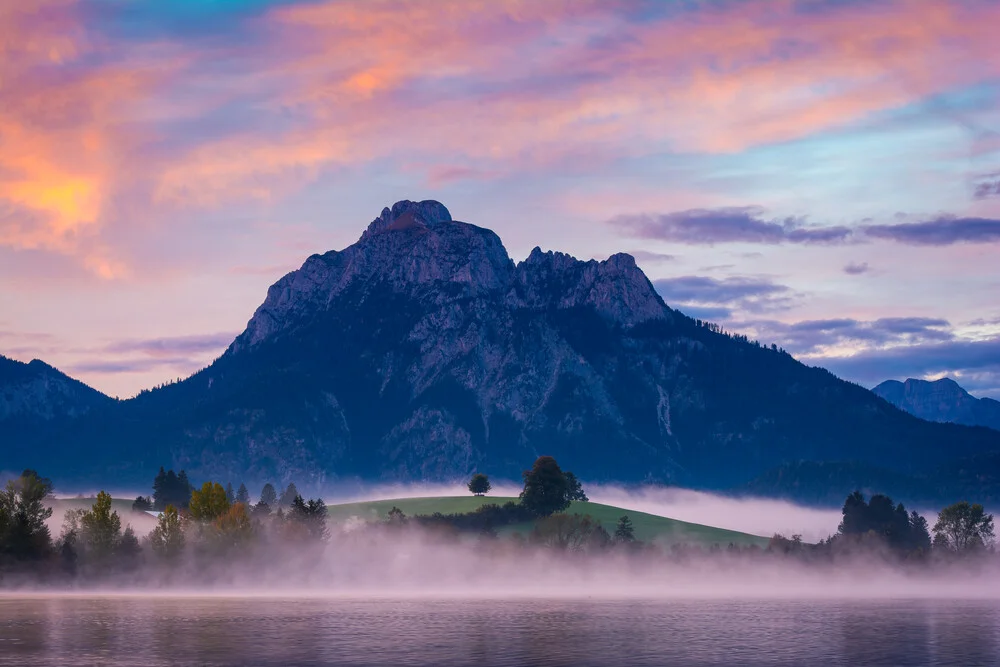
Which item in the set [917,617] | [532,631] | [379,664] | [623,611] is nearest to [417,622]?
[532,631]

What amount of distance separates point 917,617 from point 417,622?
75.4m

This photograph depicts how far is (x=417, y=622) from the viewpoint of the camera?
163m

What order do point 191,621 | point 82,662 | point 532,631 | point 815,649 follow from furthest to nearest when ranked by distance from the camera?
point 191,621 → point 532,631 → point 815,649 → point 82,662

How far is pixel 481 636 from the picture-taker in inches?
5482

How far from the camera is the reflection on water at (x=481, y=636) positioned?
116 meters

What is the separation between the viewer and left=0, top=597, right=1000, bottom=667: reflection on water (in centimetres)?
11556

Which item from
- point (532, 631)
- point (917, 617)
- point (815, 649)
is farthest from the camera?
point (917, 617)

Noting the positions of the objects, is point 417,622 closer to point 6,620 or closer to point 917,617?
point 6,620

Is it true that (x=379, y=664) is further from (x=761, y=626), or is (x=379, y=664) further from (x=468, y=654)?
(x=761, y=626)

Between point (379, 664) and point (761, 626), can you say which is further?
point (761, 626)

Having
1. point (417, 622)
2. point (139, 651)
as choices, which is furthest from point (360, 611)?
point (139, 651)

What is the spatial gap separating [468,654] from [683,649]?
24.0 m

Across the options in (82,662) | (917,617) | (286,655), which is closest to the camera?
(82,662)

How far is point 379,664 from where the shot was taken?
110 meters
